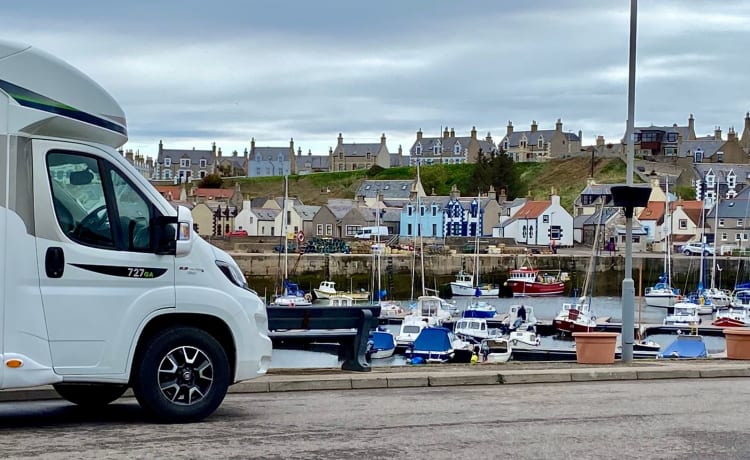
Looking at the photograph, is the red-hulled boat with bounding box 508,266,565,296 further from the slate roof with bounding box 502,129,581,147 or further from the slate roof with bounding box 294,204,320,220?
the slate roof with bounding box 502,129,581,147

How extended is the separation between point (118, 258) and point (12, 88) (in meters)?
1.70

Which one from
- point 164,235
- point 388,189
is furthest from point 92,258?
point 388,189

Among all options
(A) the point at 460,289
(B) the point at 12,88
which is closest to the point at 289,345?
(B) the point at 12,88

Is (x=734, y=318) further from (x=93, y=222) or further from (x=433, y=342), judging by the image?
(x=93, y=222)

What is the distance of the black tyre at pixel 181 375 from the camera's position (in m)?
10.0

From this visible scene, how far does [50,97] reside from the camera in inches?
375

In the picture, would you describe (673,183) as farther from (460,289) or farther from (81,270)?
(81,270)

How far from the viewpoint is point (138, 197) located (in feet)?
33.2

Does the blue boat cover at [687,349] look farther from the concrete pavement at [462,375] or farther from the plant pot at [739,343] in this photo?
the concrete pavement at [462,375]

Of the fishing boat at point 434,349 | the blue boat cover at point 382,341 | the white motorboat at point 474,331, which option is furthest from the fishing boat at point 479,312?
the fishing boat at point 434,349

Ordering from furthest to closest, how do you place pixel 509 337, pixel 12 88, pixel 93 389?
pixel 509 337
pixel 93 389
pixel 12 88

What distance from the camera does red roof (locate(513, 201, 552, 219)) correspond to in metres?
120

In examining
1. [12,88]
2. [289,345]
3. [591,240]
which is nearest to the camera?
[12,88]

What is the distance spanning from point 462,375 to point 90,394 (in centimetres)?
513
